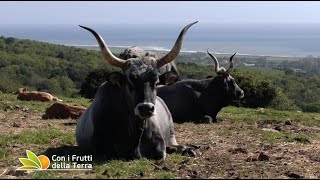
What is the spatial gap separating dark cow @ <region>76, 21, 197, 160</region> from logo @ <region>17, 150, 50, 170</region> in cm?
95

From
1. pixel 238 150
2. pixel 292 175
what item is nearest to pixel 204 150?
pixel 238 150

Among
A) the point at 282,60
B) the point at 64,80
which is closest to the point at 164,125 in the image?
the point at 64,80

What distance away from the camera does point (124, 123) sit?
8.99 metres

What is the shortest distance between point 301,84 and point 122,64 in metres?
56.9

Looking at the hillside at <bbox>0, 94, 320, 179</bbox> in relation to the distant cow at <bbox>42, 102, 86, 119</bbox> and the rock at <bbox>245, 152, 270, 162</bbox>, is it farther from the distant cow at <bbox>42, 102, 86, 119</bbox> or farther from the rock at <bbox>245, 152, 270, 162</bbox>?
the distant cow at <bbox>42, 102, 86, 119</bbox>

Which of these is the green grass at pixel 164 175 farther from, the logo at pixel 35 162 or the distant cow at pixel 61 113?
the distant cow at pixel 61 113

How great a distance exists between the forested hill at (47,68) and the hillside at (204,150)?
33.8 metres

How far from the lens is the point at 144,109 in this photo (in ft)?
26.7

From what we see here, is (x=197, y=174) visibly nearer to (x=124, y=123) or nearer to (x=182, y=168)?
(x=182, y=168)

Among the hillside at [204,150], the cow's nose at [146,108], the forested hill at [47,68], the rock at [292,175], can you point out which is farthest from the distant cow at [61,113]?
the forested hill at [47,68]

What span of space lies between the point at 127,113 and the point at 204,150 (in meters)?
2.24

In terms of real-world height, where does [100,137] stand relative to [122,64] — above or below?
below

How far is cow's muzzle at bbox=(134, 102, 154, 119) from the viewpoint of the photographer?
811cm

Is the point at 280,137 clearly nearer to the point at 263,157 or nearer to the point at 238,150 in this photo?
the point at 238,150
